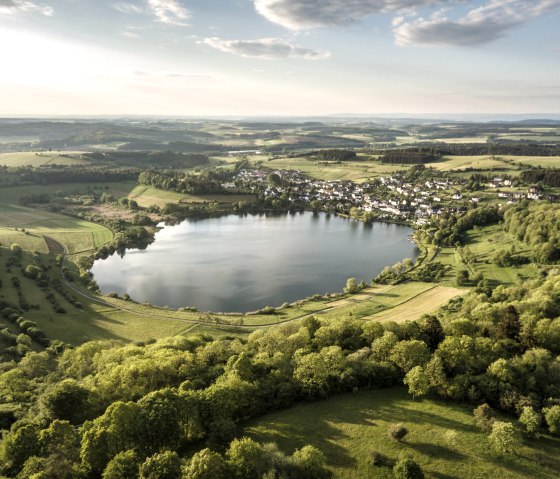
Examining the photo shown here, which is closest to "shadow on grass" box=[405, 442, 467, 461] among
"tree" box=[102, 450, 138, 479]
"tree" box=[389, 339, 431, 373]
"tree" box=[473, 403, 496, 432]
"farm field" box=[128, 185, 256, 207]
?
"tree" box=[473, 403, 496, 432]

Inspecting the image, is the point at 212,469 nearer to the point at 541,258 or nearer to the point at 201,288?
the point at 201,288

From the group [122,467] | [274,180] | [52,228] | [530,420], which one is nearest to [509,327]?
[530,420]

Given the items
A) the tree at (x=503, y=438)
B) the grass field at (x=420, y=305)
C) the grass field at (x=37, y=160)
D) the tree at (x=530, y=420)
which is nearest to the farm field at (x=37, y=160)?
the grass field at (x=37, y=160)

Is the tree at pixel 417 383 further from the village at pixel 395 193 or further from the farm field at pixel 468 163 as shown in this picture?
the farm field at pixel 468 163

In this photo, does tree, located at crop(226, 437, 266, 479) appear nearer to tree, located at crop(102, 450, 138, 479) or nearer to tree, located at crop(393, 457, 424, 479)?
tree, located at crop(102, 450, 138, 479)

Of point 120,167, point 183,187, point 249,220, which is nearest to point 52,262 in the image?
point 249,220

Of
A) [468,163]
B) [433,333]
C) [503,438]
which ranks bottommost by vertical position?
[503,438]

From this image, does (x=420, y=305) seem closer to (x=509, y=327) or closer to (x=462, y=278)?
(x=462, y=278)
